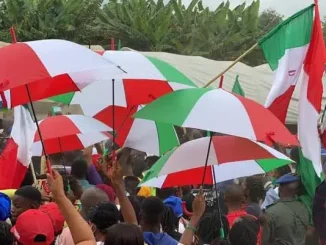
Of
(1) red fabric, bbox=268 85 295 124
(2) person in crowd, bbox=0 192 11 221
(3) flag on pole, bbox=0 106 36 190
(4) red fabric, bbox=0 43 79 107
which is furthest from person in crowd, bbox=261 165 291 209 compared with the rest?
(4) red fabric, bbox=0 43 79 107

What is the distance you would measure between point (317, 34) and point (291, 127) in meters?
8.87

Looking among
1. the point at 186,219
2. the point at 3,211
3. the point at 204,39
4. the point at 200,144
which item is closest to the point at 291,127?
the point at 186,219

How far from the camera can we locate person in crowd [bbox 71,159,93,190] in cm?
692

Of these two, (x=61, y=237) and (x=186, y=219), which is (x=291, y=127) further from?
(x=61, y=237)

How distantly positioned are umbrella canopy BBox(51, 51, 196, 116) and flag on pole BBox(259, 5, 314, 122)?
2.50 feet

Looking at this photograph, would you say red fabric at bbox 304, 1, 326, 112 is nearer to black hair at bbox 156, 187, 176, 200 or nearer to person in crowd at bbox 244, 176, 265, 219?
person in crowd at bbox 244, 176, 265, 219

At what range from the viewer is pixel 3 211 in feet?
15.3

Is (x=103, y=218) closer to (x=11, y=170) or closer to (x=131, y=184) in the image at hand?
(x=11, y=170)

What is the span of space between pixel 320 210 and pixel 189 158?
4.31 feet

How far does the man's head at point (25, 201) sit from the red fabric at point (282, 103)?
2.03m

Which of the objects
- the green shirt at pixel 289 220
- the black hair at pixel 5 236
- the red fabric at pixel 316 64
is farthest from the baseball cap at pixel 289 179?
the black hair at pixel 5 236

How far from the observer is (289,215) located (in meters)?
6.25

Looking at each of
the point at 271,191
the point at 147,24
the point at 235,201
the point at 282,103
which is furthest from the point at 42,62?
the point at 147,24

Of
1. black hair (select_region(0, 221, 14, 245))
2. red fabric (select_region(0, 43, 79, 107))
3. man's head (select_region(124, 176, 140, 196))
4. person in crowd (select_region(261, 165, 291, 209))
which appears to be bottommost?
person in crowd (select_region(261, 165, 291, 209))
